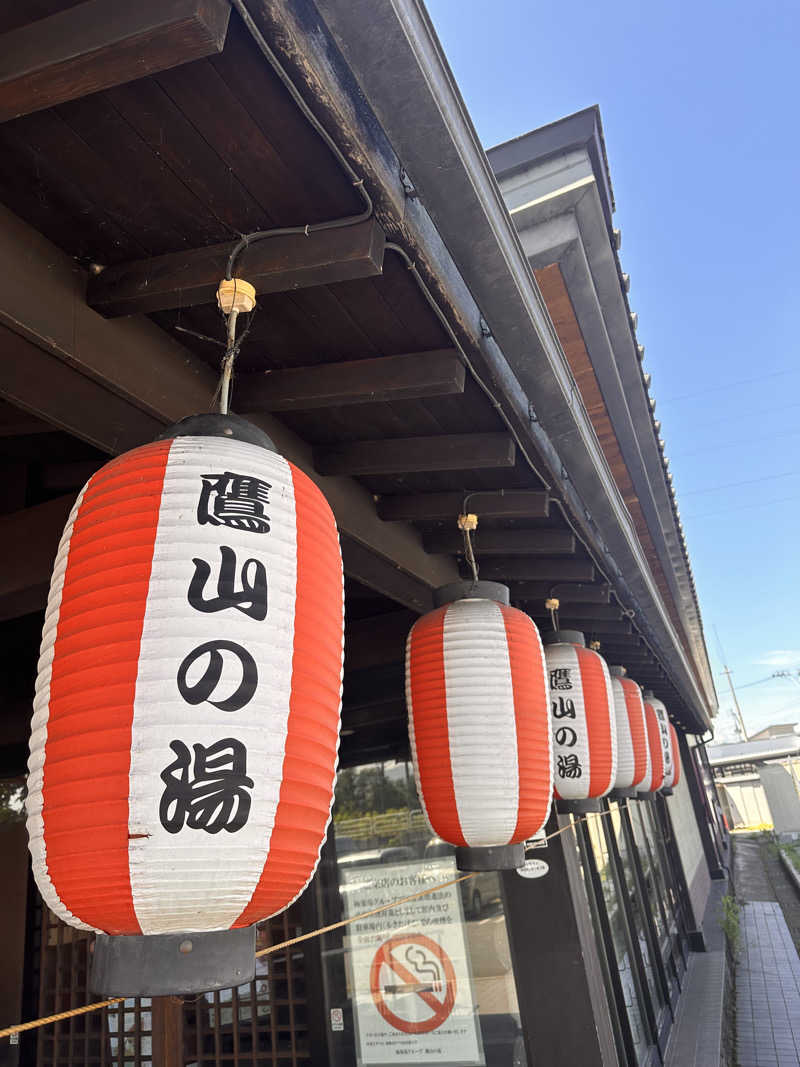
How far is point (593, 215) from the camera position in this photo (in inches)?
174

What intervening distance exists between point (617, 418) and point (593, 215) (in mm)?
2385

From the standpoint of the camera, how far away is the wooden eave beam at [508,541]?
4.32 m

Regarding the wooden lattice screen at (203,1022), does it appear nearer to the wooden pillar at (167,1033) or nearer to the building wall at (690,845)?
the wooden pillar at (167,1033)

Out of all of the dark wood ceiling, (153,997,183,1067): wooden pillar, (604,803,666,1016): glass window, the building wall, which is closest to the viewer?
the dark wood ceiling

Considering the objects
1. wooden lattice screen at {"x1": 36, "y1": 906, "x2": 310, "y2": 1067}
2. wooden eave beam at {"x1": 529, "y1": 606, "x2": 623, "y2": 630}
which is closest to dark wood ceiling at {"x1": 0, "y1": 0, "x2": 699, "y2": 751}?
wooden eave beam at {"x1": 529, "y1": 606, "x2": 623, "y2": 630}

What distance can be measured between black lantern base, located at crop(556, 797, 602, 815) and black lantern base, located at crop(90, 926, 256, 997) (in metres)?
3.75

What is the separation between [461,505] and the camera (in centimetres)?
375

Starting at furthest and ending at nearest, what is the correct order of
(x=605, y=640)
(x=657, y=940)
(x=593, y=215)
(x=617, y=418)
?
(x=657, y=940), (x=605, y=640), (x=617, y=418), (x=593, y=215)

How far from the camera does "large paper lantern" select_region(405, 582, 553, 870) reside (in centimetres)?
300

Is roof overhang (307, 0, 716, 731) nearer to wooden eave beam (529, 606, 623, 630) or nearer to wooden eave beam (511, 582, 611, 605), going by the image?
wooden eave beam (511, 582, 611, 605)

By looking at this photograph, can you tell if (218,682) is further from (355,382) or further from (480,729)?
(480,729)

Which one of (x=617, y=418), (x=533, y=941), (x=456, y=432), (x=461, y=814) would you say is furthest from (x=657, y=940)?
(x=456, y=432)

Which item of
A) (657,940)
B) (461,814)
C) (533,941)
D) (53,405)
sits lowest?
(657,940)

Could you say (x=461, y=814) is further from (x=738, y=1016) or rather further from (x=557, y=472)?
(x=738, y=1016)
